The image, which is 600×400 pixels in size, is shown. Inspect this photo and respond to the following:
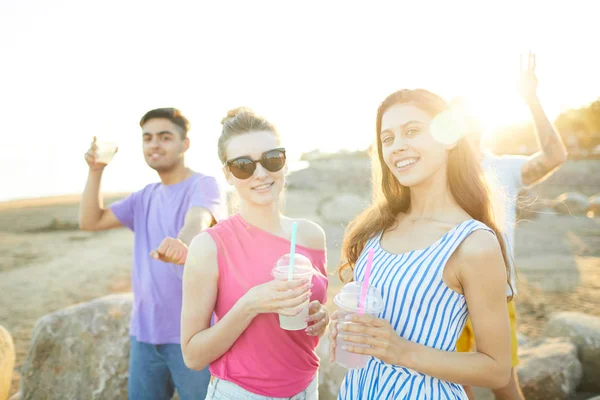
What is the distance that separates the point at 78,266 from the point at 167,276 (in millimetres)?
9085

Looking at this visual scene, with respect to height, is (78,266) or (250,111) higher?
(250,111)

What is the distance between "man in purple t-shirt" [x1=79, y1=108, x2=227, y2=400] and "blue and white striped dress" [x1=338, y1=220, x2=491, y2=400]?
147 centimetres

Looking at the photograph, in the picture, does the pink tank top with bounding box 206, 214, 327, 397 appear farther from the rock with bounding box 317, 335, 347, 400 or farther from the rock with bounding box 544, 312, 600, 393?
the rock with bounding box 544, 312, 600, 393

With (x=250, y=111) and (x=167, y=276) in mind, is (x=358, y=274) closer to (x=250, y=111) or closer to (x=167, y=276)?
(x=250, y=111)

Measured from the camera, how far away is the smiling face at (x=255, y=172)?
2.28m

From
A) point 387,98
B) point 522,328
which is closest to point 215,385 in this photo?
point 387,98

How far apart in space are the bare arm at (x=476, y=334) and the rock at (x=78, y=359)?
3.27 m

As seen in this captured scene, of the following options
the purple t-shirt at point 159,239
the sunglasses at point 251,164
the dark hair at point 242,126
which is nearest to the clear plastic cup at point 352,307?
the sunglasses at point 251,164

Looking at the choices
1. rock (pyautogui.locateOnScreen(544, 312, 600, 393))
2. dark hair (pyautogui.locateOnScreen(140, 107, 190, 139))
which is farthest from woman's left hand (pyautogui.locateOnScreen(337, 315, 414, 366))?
rock (pyautogui.locateOnScreen(544, 312, 600, 393))

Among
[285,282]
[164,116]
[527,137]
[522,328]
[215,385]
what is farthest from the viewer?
[527,137]

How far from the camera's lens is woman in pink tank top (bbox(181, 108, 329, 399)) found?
1.99 m

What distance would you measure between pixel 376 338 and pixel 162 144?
2416 millimetres

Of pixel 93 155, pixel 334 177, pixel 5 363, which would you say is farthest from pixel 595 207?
pixel 5 363

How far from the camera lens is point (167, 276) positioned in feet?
10.4
